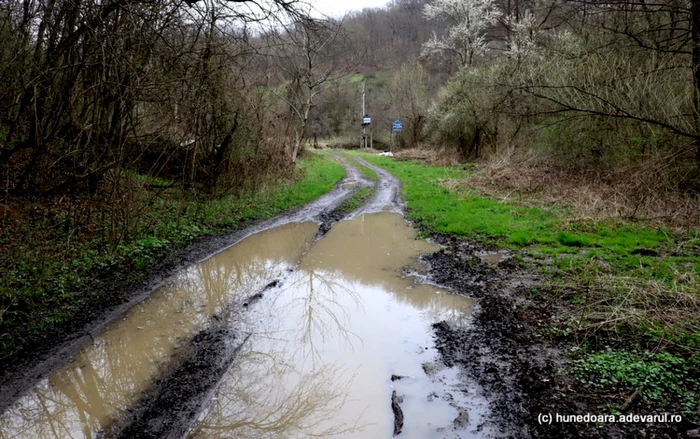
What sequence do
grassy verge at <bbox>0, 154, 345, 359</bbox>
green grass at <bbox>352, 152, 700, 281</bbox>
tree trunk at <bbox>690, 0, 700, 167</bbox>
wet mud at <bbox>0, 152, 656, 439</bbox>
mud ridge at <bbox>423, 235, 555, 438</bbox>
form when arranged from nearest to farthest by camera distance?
1. wet mud at <bbox>0, 152, 656, 439</bbox>
2. mud ridge at <bbox>423, 235, 555, 438</bbox>
3. grassy verge at <bbox>0, 154, 345, 359</bbox>
4. green grass at <bbox>352, 152, 700, 281</bbox>
5. tree trunk at <bbox>690, 0, 700, 167</bbox>

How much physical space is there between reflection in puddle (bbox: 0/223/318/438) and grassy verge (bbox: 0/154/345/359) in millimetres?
789

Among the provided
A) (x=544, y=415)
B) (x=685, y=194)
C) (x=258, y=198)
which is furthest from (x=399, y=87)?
(x=544, y=415)

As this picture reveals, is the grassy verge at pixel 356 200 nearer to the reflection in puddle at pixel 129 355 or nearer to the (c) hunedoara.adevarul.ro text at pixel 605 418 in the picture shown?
the reflection in puddle at pixel 129 355

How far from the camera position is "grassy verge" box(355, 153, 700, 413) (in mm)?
3893

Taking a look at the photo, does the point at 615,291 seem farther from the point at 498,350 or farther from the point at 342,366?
the point at 342,366

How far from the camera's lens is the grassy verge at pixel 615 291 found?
389 centimetres

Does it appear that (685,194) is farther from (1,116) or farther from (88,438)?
(1,116)

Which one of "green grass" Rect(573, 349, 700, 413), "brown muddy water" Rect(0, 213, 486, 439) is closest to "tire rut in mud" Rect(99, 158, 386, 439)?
"brown muddy water" Rect(0, 213, 486, 439)

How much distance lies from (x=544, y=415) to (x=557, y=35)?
18906 millimetres

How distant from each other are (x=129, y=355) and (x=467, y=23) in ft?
104

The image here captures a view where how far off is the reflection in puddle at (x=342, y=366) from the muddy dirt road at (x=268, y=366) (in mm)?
16

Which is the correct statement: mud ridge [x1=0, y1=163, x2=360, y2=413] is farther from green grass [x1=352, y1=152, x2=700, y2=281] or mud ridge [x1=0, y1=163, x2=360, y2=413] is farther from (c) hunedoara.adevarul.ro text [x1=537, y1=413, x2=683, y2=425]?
green grass [x1=352, y1=152, x2=700, y2=281]

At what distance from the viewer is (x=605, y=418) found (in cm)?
341

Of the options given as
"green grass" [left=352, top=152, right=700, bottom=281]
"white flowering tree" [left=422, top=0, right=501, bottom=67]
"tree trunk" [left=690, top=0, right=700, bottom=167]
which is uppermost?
"white flowering tree" [left=422, top=0, right=501, bottom=67]
